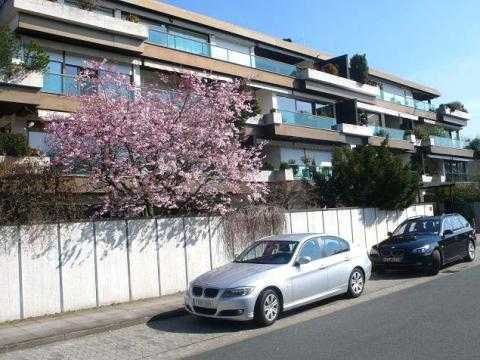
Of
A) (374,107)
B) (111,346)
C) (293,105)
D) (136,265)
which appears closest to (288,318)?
(111,346)

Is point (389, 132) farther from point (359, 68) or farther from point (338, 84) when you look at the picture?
point (338, 84)

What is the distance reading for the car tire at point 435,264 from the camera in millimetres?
14164

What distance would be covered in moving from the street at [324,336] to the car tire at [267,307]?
0.57 feet

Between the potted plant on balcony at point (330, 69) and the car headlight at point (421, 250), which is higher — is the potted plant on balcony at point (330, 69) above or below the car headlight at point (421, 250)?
above

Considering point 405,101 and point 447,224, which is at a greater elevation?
point 405,101

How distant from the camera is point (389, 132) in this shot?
39.6 metres

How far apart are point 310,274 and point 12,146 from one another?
37.1 feet

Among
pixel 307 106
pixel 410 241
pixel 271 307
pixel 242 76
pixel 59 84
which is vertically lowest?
pixel 271 307

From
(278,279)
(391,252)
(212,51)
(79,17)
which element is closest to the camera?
(278,279)

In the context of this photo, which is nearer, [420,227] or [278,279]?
[278,279]

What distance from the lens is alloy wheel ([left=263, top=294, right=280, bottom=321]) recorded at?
9070 mm

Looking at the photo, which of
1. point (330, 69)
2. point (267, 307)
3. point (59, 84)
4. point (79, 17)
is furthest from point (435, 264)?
point (330, 69)

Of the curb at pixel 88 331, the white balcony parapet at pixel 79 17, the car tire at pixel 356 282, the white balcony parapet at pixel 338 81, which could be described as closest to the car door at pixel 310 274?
the car tire at pixel 356 282

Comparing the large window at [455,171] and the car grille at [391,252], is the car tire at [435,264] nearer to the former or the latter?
the car grille at [391,252]
